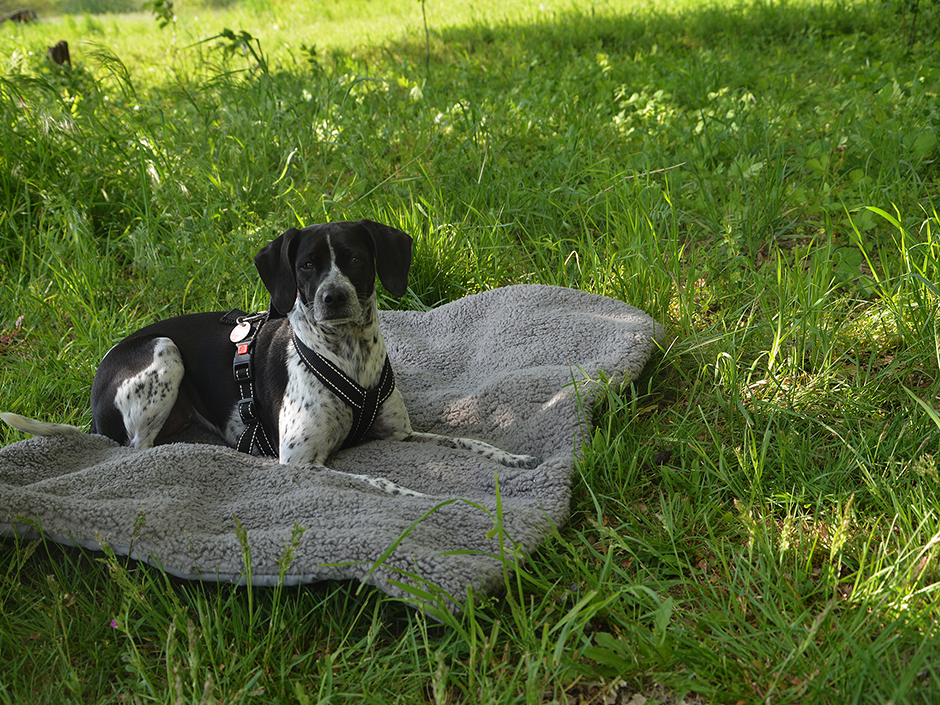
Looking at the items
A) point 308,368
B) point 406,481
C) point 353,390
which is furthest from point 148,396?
point 406,481

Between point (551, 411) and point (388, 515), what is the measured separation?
93 centimetres

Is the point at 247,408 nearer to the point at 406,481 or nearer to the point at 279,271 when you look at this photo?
the point at 279,271

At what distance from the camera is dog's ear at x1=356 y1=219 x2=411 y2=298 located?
279cm

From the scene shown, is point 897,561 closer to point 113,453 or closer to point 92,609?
point 92,609

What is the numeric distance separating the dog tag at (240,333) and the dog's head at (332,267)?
0.82 ft

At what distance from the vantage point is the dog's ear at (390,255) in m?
2.79

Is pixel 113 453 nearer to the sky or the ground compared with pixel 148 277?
nearer to the ground

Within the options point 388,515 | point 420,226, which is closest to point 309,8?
point 420,226

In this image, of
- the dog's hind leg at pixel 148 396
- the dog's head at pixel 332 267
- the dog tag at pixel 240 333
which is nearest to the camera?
the dog's head at pixel 332 267

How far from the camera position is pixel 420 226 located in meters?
3.82

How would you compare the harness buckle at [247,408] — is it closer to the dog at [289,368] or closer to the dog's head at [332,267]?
the dog at [289,368]

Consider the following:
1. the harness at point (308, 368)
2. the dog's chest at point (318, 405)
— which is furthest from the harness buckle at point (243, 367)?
the dog's chest at point (318, 405)

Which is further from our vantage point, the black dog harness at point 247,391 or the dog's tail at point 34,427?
the black dog harness at point 247,391

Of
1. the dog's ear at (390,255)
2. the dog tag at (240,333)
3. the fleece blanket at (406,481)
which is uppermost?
the dog's ear at (390,255)
